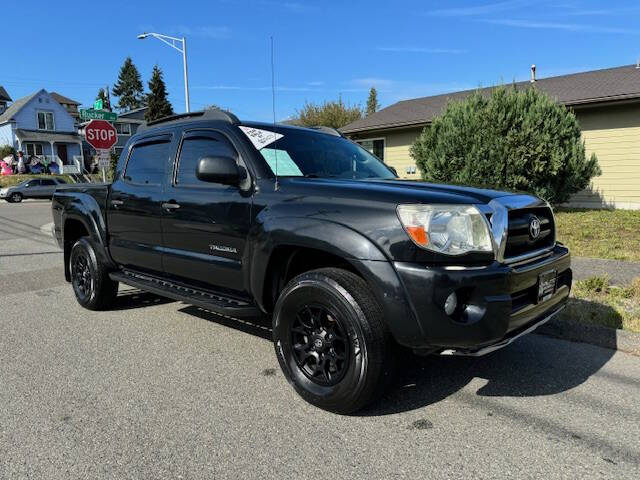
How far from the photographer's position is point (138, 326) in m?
5.03

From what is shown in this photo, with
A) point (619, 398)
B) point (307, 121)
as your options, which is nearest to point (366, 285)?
point (619, 398)

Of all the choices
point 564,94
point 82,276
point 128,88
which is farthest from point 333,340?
point 128,88

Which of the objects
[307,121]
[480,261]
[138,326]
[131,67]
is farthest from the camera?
[131,67]

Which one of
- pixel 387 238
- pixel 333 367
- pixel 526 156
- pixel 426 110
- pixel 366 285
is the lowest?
pixel 333 367

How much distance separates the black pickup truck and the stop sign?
26.9 feet

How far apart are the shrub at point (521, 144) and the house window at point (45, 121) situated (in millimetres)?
50159

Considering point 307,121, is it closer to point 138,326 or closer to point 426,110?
point 426,110

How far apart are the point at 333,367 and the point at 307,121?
37821mm

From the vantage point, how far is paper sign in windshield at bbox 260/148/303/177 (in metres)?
3.79

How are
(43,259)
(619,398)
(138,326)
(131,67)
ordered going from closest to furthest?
(619,398) → (138,326) → (43,259) → (131,67)

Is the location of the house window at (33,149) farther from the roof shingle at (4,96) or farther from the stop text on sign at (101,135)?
the stop text on sign at (101,135)

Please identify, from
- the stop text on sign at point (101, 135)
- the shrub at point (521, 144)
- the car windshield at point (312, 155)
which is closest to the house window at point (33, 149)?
the stop text on sign at point (101, 135)

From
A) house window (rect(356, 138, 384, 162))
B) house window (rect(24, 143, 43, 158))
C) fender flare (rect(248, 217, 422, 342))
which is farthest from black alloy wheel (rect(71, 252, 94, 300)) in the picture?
house window (rect(24, 143, 43, 158))

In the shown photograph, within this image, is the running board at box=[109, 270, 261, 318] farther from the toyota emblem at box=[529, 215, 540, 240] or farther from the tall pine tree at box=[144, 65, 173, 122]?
the tall pine tree at box=[144, 65, 173, 122]
